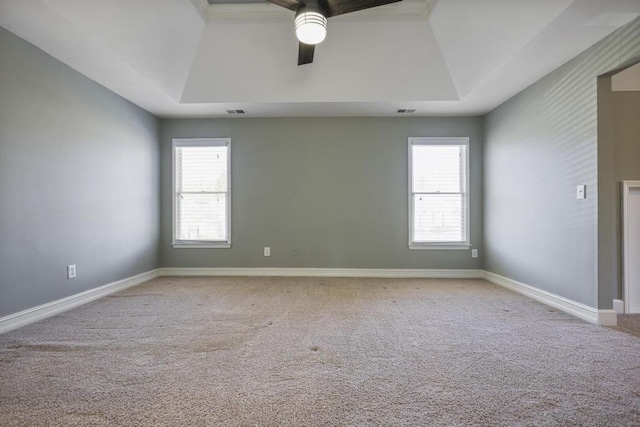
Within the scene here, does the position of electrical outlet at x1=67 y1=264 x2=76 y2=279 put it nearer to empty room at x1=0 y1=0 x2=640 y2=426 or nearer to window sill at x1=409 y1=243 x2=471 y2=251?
empty room at x1=0 y1=0 x2=640 y2=426

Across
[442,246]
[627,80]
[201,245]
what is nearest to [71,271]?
[201,245]

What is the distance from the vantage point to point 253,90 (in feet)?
12.4

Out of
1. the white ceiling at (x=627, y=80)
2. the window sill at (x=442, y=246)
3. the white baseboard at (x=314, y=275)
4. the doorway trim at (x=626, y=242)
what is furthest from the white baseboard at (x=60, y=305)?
the white ceiling at (x=627, y=80)

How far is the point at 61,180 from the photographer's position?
2994 mm

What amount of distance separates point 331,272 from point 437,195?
6.51 feet

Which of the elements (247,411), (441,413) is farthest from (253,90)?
(441,413)

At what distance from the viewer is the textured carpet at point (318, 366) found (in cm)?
146

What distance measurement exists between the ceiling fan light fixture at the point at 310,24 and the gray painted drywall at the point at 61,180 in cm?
240

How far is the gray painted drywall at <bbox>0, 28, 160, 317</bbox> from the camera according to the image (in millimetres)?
2533

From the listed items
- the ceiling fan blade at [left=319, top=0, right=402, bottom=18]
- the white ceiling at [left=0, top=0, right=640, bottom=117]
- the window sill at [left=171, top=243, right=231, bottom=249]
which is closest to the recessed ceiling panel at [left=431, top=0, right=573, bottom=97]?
the white ceiling at [left=0, top=0, right=640, bottom=117]

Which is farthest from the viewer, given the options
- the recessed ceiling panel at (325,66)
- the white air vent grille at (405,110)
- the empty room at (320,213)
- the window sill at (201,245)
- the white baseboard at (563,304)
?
the window sill at (201,245)

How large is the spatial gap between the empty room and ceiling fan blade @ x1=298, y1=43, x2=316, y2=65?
68 mm

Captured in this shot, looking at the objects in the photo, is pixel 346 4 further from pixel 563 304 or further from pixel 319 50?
pixel 563 304

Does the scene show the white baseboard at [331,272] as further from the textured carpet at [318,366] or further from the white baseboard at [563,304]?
the textured carpet at [318,366]
